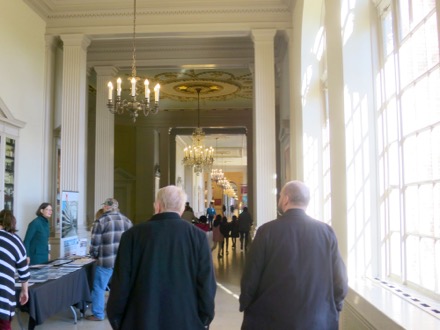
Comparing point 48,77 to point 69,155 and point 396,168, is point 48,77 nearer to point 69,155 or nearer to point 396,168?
point 69,155

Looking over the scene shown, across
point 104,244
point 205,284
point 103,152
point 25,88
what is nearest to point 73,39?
point 25,88

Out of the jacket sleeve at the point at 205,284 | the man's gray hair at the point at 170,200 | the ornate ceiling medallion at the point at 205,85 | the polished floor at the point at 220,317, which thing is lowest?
the polished floor at the point at 220,317

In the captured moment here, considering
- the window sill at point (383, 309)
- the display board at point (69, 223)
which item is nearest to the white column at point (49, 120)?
the display board at point (69, 223)

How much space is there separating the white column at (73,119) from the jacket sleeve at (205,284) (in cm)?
592

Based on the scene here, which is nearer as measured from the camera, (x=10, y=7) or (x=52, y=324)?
(x=52, y=324)

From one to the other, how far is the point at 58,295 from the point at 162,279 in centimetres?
288

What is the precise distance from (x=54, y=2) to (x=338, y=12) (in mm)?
5750

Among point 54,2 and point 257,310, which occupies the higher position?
point 54,2

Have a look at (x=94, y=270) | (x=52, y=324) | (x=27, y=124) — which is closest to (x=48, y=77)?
(x=27, y=124)

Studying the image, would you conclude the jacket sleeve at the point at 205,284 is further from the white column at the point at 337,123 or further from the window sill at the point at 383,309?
the white column at the point at 337,123

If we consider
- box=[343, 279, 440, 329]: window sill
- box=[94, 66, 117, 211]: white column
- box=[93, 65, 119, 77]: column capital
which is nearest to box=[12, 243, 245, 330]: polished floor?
box=[343, 279, 440, 329]: window sill

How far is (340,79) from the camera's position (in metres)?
4.36

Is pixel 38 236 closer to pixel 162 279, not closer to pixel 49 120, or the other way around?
pixel 49 120

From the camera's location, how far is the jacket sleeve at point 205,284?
2.82 m
